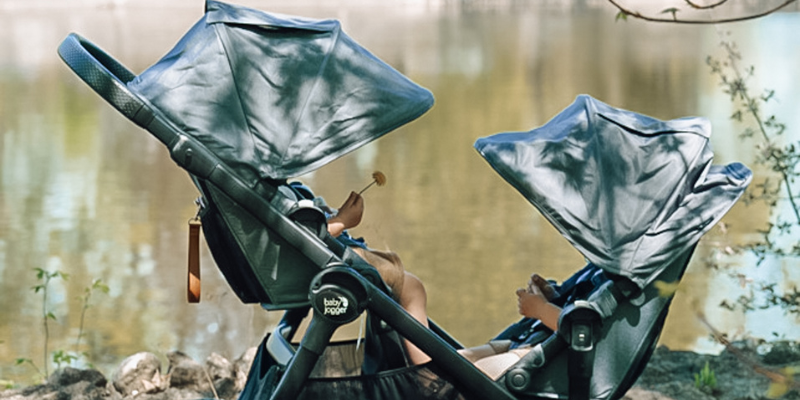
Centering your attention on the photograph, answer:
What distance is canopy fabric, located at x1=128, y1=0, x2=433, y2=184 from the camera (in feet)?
9.43

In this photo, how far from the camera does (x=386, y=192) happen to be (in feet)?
26.8

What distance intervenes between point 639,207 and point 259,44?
1.03m

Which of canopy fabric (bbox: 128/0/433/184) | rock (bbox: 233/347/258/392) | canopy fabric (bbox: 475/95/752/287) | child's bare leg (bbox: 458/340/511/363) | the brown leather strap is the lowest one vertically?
rock (bbox: 233/347/258/392)

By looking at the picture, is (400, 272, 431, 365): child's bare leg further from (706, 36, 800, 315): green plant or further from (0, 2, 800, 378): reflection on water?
(706, 36, 800, 315): green plant

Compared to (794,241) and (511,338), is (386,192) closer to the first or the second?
(794,241)

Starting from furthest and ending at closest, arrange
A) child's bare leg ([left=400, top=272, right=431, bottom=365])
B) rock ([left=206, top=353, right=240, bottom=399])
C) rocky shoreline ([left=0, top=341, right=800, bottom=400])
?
rock ([left=206, top=353, right=240, bottom=399]) < rocky shoreline ([left=0, top=341, right=800, bottom=400]) < child's bare leg ([left=400, top=272, right=431, bottom=365])

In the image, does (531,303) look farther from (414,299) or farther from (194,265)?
(194,265)

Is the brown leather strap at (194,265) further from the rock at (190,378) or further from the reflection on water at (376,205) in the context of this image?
the reflection on water at (376,205)

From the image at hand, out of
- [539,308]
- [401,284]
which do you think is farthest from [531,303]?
[401,284]

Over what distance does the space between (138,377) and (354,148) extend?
70.1 inches

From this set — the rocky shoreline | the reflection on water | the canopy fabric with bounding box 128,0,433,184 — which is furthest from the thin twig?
the rocky shoreline

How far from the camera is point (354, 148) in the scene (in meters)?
2.86

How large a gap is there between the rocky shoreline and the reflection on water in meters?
0.71

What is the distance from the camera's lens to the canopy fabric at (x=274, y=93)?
9.43ft
